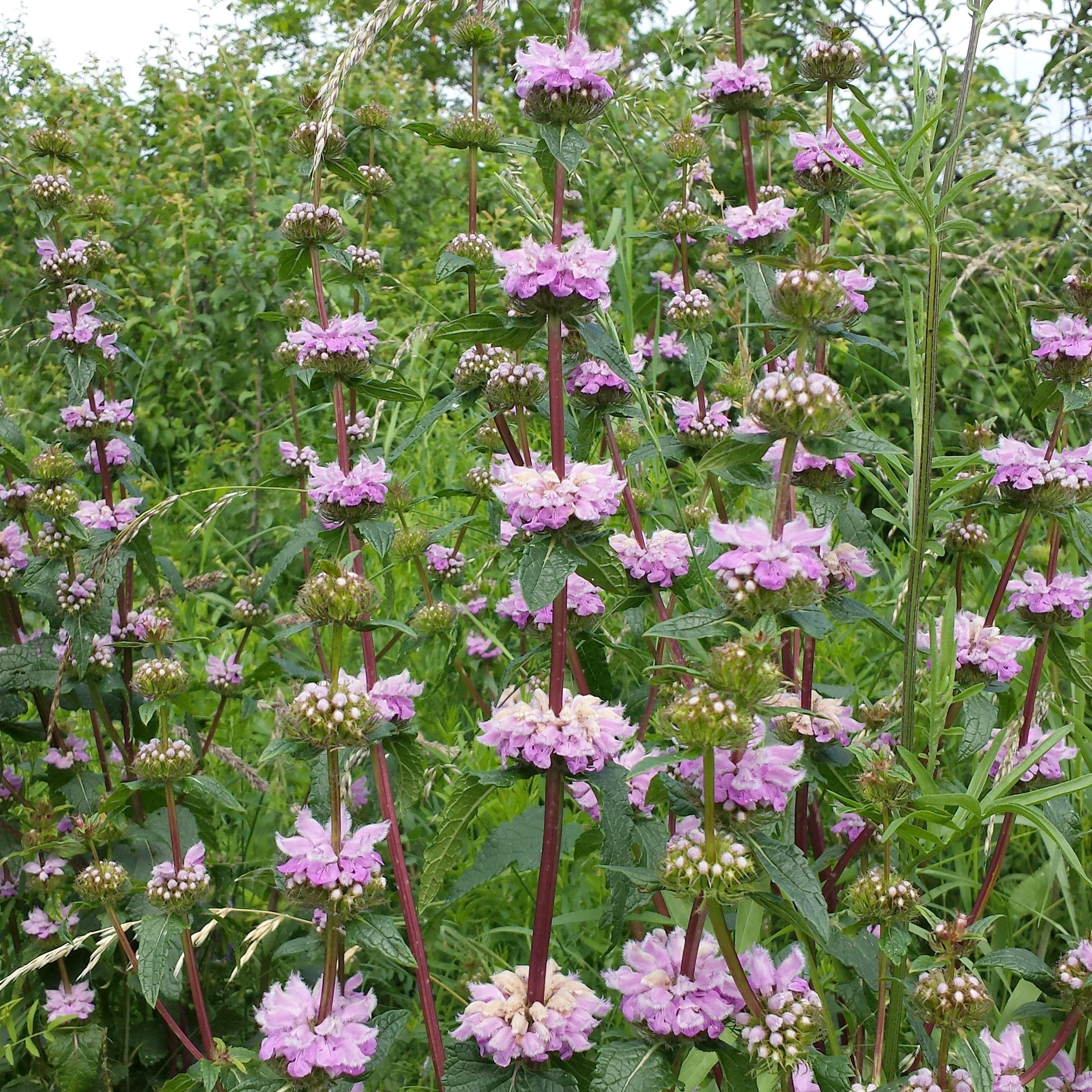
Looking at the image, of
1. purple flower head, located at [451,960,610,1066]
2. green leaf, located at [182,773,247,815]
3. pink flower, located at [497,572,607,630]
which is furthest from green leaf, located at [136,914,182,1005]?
pink flower, located at [497,572,607,630]

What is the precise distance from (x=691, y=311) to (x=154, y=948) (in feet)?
4.81

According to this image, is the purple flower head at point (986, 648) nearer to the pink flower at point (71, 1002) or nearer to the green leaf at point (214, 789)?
the green leaf at point (214, 789)

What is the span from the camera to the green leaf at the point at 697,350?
2.01 metres

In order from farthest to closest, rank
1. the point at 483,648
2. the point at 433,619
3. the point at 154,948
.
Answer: the point at 483,648 < the point at 433,619 < the point at 154,948

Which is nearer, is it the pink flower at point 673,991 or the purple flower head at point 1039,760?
the pink flower at point 673,991

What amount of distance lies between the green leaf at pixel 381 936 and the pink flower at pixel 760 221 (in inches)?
55.2

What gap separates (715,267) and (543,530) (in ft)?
4.77

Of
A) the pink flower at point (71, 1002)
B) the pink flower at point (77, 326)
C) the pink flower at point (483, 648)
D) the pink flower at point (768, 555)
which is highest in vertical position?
the pink flower at point (77, 326)

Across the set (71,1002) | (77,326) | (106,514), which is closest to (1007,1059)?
(71,1002)

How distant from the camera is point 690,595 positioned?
2203 millimetres

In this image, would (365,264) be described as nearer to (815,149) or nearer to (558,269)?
(815,149)

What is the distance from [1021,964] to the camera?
4.75 ft

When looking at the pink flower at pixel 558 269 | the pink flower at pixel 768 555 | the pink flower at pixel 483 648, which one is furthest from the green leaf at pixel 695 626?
the pink flower at pixel 483 648

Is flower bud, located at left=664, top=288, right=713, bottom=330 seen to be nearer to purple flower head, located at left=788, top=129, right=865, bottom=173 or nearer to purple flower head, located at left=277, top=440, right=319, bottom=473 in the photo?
purple flower head, located at left=788, top=129, right=865, bottom=173
